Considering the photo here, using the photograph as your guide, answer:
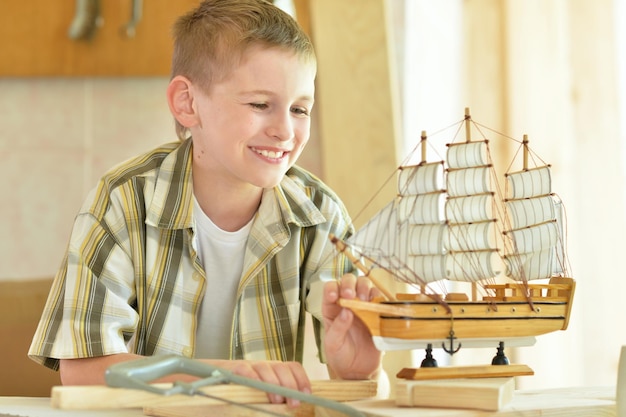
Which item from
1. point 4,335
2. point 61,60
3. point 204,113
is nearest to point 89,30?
point 61,60

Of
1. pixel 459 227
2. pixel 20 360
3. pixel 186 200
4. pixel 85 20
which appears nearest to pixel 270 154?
pixel 186 200

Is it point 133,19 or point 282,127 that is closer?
point 282,127

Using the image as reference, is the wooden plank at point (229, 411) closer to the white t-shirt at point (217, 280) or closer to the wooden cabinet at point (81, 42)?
the white t-shirt at point (217, 280)

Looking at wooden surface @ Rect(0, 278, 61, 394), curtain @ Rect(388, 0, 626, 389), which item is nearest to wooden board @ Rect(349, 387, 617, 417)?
curtain @ Rect(388, 0, 626, 389)

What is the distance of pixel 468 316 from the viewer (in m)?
0.89

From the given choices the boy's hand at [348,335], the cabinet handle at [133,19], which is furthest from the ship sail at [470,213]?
the cabinet handle at [133,19]

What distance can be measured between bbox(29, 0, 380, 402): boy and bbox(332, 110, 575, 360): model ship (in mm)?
→ 230

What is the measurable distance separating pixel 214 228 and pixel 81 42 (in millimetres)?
948

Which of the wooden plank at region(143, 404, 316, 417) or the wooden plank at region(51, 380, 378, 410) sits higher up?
the wooden plank at region(51, 380, 378, 410)

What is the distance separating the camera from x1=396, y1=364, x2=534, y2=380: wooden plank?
2.81ft

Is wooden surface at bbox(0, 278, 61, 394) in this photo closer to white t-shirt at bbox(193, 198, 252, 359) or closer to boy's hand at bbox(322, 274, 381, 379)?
white t-shirt at bbox(193, 198, 252, 359)

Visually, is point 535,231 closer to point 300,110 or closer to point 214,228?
point 300,110

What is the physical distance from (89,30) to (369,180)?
753 mm

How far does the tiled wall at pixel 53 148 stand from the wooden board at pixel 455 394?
1333 millimetres
